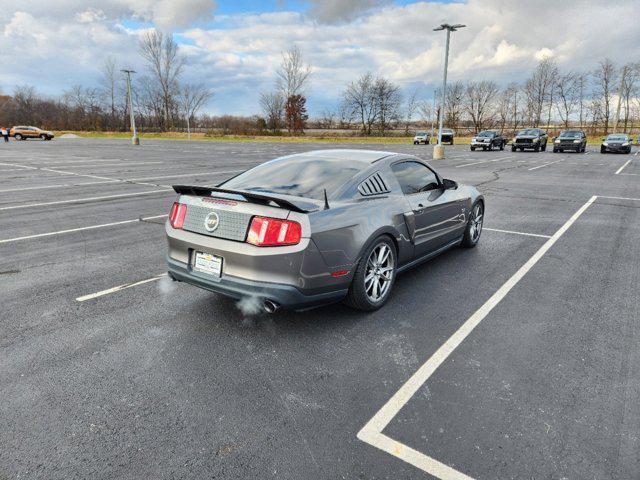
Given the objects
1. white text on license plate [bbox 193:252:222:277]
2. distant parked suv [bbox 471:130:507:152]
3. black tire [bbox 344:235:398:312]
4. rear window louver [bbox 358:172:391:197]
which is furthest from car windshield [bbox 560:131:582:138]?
white text on license plate [bbox 193:252:222:277]

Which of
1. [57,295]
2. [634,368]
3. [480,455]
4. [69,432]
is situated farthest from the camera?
[57,295]

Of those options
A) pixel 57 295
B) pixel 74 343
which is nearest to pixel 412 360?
pixel 74 343

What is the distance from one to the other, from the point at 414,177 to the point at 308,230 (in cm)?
203

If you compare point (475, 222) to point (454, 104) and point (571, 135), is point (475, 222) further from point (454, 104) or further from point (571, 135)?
point (454, 104)

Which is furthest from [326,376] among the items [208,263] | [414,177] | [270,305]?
[414,177]

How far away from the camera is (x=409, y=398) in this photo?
2842mm

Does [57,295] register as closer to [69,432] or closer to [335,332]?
[69,432]

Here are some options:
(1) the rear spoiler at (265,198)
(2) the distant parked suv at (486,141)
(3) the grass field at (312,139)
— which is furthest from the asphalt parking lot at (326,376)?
(3) the grass field at (312,139)

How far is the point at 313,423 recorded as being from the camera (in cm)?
260

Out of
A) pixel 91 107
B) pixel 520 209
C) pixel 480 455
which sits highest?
pixel 91 107

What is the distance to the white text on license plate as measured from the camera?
11.8 ft

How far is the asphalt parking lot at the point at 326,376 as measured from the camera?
2330 millimetres

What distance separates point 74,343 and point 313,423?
86.3 inches

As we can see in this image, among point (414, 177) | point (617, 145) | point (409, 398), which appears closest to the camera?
point (409, 398)
